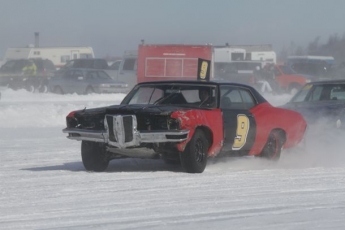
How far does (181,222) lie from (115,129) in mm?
2989

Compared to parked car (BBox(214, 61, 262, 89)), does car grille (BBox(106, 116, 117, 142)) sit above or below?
above

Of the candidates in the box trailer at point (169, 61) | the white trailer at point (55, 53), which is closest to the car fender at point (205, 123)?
the box trailer at point (169, 61)

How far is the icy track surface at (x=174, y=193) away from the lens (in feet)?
22.6

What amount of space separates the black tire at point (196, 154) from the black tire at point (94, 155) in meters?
1.06

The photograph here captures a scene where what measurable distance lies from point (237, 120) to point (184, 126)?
4.10 feet

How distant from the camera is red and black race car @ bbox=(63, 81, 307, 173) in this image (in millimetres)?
9555

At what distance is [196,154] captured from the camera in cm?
981

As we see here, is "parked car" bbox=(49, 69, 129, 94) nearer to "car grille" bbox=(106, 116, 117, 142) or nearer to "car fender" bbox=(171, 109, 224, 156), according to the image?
"car fender" bbox=(171, 109, 224, 156)

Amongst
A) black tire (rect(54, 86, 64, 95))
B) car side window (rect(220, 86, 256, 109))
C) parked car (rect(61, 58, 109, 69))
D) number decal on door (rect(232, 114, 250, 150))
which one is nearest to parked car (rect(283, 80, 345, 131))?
car side window (rect(220, 86, 256, 109))

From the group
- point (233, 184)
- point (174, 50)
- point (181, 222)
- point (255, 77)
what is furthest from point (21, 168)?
point (255, 77)

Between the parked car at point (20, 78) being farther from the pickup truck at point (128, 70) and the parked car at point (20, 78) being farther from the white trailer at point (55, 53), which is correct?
the white trailer at point (55, 53)

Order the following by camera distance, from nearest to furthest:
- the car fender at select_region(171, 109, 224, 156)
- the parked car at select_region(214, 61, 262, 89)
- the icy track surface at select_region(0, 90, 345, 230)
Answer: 1. the icy track surface at select_region(0, 90, 345, 230)
2. the car fender at select_region(171, 109, 224, 156)
3. the parked car at select_region(214, 61, 262, 89)

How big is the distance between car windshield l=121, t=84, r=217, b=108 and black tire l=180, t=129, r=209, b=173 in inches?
25.2

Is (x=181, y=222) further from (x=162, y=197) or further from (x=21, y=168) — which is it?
(x=21, y=168)
